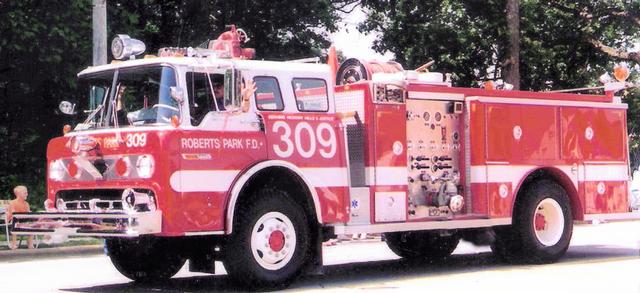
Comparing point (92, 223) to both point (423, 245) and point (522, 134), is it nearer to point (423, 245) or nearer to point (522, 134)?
point (423, 245)

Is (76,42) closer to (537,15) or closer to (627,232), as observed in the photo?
(627,232)

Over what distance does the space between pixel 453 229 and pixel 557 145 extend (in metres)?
2.13

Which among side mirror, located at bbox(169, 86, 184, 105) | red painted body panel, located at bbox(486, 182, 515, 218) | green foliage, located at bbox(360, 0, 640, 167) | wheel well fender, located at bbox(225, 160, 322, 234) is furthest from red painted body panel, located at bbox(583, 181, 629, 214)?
green foliage, located at bbox(360, 0, 640, 167)

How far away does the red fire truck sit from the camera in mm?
10375

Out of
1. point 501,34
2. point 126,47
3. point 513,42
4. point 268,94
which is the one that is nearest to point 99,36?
point 126,47

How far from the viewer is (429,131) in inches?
515

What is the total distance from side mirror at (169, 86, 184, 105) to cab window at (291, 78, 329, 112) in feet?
4.97

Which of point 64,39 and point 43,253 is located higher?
point 64,39

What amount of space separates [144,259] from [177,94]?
8.57 ft

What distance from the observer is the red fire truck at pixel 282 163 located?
10375 mm

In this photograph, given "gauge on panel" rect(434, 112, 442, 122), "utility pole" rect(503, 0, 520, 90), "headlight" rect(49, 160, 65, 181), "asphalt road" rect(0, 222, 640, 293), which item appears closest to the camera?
"asphalt road" rect(0, 222, 640, 293)

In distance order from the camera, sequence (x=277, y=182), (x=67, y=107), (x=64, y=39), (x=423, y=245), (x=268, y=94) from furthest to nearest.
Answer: (x=64, y=39), (x=423, y=245), (x=67, y=107), (x=268, y=94), (x=277, y=182)

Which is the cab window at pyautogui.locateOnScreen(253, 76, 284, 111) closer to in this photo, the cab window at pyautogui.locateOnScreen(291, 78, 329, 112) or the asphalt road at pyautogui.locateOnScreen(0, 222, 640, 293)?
the cab window at pyautogui.locateOnScreen(291, 78, 329, 112)

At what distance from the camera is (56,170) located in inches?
447
